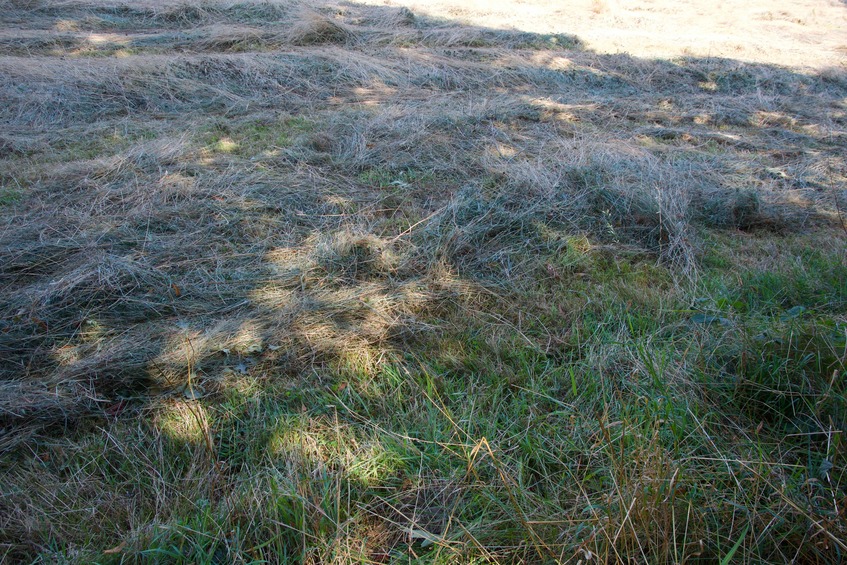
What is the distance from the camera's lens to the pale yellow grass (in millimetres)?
11305

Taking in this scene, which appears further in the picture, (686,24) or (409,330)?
(686,24)

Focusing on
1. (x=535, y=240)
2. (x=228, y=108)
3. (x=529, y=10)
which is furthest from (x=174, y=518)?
(x=529, y=10)

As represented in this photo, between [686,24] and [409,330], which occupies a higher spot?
[686,24]

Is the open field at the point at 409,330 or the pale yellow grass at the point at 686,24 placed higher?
the pale yellow grass at the point at 686,24

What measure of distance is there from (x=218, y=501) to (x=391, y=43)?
31.6 ft

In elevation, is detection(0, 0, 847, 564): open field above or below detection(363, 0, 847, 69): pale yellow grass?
below

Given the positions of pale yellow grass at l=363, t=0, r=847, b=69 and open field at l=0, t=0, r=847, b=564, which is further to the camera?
pale yellow grass at l=363, t=0, r=847, b=69

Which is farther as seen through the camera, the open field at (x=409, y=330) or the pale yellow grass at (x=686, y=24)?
the pale yellow grass at (x=686, y=24)

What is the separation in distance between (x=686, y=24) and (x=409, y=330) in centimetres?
1503

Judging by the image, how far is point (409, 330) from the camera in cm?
309

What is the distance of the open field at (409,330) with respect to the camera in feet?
6.17

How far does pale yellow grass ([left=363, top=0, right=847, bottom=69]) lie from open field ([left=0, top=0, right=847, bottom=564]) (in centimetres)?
466

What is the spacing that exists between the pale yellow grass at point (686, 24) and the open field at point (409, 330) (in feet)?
15.3

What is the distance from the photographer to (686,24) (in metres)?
14.7
